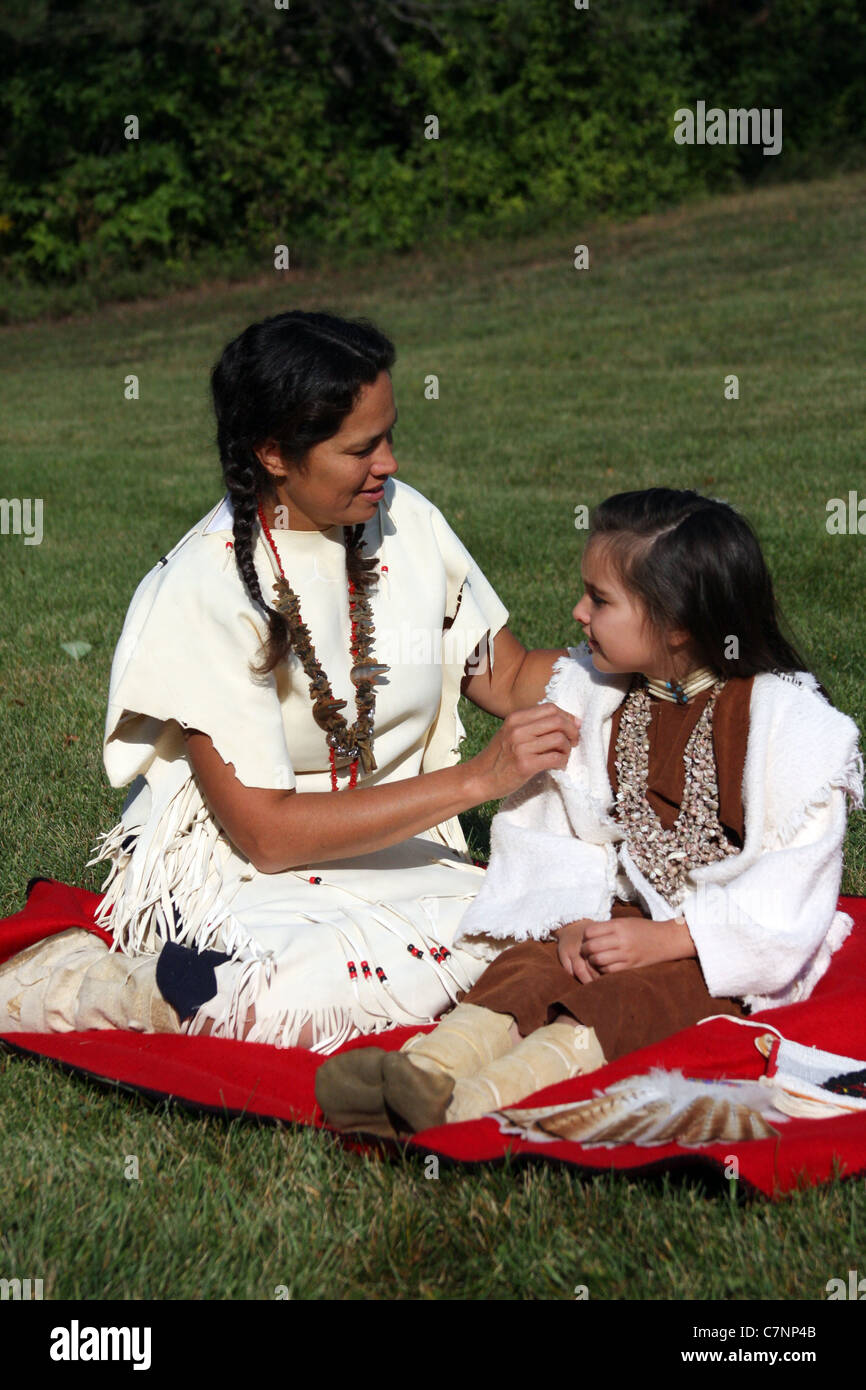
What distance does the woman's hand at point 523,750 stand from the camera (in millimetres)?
3127

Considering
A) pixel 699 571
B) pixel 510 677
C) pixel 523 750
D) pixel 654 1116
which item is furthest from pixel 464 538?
pixel 654 1116

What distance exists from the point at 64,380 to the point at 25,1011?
1471cm

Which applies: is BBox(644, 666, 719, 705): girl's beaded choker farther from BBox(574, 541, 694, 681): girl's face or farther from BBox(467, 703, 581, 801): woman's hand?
BBox(467, 703, 581, 801): woman's hand

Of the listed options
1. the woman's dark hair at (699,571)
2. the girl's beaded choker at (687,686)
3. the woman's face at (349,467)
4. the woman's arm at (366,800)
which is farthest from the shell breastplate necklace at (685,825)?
the woman's face at (349,467)

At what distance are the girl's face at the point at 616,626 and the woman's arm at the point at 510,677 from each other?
0.53m

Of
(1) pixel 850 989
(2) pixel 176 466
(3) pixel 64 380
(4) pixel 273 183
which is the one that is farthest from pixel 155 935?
(4) pixel 273 183

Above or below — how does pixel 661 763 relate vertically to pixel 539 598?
below

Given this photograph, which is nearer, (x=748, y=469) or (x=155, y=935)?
(x=155, y=935)

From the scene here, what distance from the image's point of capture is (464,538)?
881cm

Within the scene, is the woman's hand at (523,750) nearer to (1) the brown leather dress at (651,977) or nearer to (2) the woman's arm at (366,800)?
(2) the woman's arm at (366,800)

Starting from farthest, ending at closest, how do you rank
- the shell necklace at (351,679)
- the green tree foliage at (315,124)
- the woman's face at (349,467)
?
the green tree foliage at (315,124), the shell necklace at (351,679), the woman's face at (349,467)

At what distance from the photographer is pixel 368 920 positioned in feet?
11.2

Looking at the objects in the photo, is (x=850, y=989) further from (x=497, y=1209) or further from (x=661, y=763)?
(x=497, y=1209)
